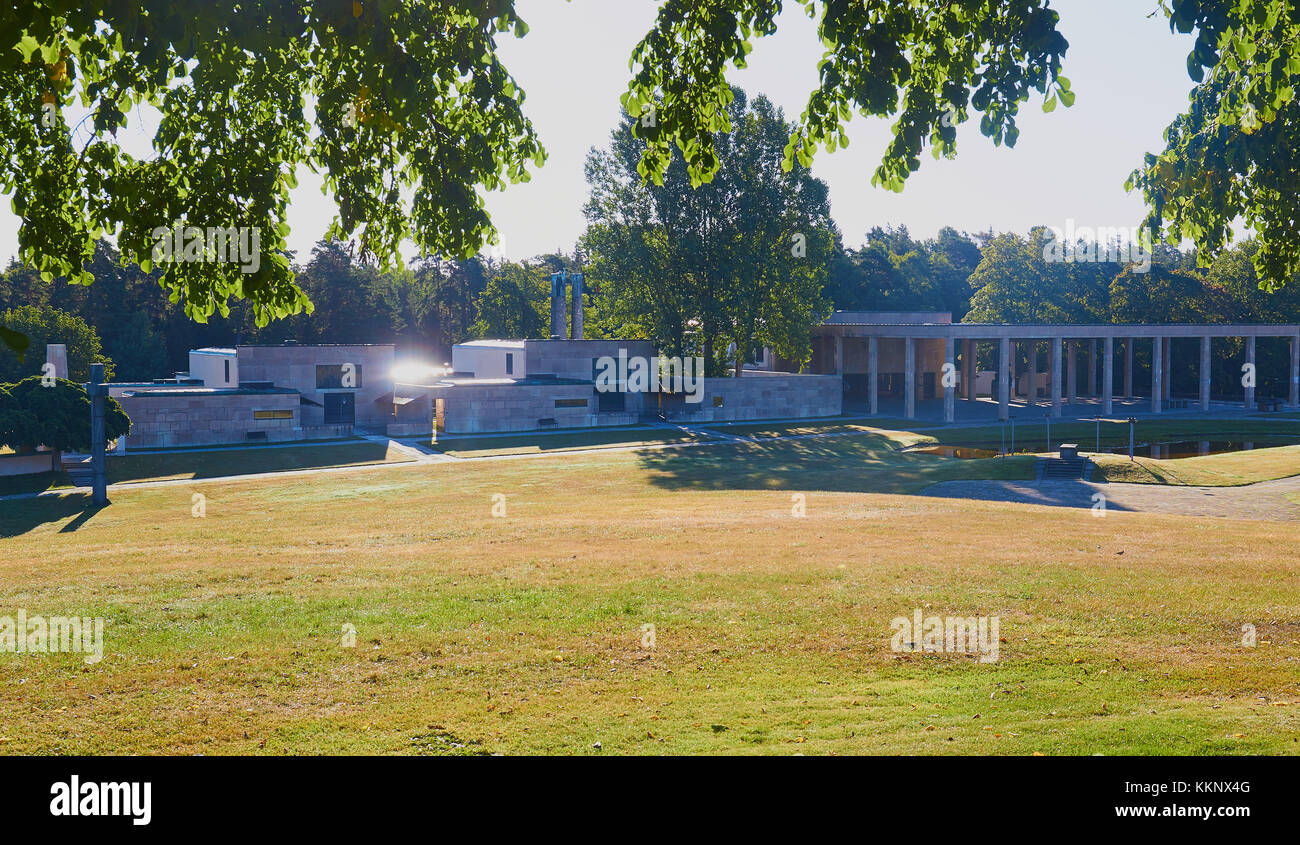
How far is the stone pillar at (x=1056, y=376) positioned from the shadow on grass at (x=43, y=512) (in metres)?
58.7

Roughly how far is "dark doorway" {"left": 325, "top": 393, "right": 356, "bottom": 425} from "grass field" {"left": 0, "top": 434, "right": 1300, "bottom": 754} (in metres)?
38.5

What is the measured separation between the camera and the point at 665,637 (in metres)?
13.9

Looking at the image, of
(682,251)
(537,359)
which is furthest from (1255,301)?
(537,359)

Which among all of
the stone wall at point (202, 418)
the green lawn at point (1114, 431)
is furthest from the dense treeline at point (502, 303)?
the green lawn at point (1114, 431)

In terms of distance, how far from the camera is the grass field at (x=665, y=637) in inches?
385

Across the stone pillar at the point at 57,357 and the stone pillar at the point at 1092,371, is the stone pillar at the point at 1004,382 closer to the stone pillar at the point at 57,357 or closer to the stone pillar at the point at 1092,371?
the stone pillar at the point at 1092,371

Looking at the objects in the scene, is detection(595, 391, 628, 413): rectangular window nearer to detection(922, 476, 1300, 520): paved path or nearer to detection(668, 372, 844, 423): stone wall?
detection(668, 372, 844, 423): stone wall

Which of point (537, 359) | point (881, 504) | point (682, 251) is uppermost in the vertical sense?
point (682, 251)

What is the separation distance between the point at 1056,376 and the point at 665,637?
65.1 meters

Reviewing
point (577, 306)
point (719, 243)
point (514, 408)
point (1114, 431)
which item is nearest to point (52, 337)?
point (514, 408)

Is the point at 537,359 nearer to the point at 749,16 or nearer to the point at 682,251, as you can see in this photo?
the point at 682,251

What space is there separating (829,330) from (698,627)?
67492 mm

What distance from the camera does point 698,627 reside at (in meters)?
14.5

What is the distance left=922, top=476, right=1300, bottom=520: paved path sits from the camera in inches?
1271
